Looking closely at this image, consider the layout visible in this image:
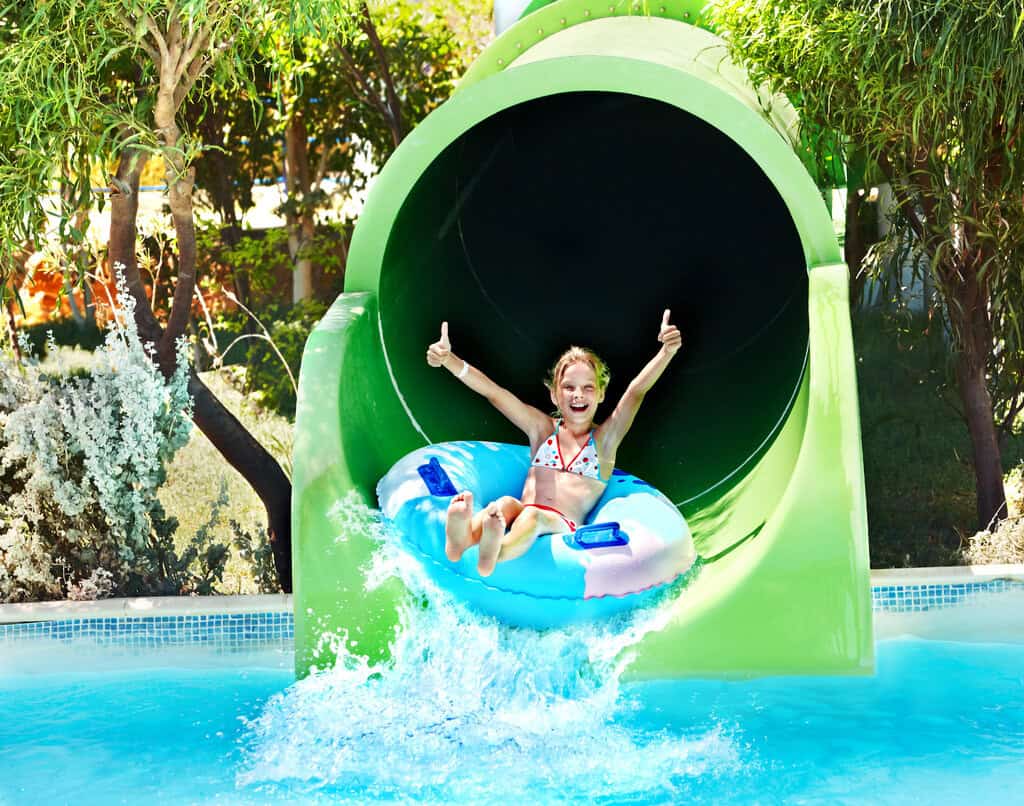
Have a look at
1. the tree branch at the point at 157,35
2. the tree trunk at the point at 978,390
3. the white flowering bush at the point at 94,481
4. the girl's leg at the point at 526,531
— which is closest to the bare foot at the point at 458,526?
the girl's leg at the point at 526,531

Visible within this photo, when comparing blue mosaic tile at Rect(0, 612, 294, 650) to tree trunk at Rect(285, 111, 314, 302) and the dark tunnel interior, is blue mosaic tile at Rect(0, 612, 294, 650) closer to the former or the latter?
the dark tunnel interior

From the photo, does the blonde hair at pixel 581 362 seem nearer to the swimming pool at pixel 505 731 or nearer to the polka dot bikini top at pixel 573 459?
the polka dot bikini top at pixel 573 459

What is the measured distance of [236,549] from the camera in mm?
5156

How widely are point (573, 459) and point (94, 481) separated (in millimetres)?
1799

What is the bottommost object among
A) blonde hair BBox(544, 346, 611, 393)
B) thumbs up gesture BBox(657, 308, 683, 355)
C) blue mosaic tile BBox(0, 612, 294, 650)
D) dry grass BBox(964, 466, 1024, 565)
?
blue mosaic tile BBox(0, 612, 294, 650)

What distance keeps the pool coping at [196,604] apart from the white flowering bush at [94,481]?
8.5 inches

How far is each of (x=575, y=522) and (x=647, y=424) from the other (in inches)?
44.1

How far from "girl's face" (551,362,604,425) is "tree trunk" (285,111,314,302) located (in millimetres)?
3506

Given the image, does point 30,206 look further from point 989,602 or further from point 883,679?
point 989,602

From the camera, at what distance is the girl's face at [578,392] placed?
4.19m

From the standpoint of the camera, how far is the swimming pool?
10.3 ft

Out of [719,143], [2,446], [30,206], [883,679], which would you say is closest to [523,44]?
[719,143]

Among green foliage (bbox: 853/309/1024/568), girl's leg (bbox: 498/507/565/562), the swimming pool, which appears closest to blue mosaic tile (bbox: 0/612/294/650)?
the swimming pool

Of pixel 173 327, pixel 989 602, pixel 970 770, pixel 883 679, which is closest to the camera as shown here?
pixel 970 770
